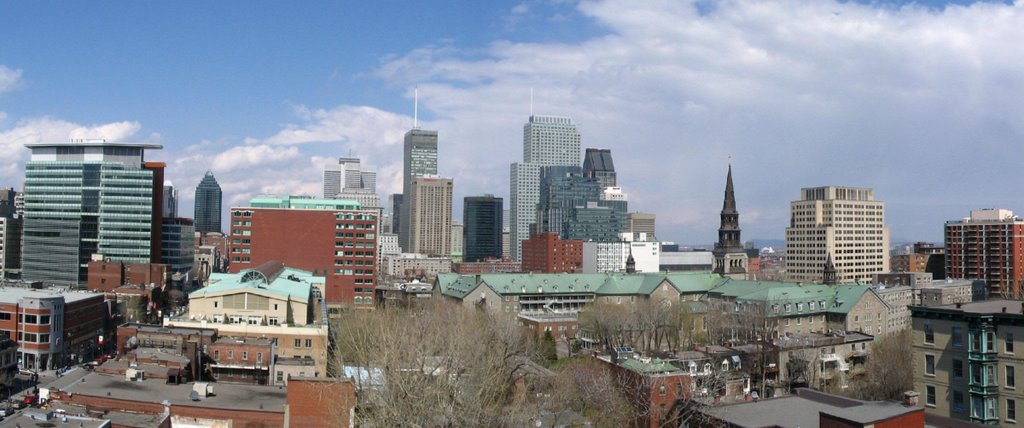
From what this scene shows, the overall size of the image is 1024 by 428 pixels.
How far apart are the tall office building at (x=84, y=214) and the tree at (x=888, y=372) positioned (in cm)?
12684

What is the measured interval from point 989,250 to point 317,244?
495 ft

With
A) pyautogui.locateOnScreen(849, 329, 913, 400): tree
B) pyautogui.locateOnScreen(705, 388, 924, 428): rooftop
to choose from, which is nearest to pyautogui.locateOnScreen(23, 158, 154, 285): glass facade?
pyautogui.locateOnScreen(849, 329, 913, 400): tree

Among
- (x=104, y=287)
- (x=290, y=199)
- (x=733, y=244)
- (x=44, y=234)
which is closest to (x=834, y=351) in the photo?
(x=733, y=244)

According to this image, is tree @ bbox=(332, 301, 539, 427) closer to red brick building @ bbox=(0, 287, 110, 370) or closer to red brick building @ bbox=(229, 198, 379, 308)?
red brick building @ bbox=(0, 287, 110, 370)

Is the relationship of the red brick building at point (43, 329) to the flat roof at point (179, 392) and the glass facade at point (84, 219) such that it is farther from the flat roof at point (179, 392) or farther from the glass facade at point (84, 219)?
the glass facade at point (84, 219)

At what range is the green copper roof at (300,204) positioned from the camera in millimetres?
147625

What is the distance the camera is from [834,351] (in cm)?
8456

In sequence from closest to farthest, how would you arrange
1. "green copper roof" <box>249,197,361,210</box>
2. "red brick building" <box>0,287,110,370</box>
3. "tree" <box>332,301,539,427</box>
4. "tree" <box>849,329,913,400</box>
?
"tree" <box>332,301,539,427</box> → "tree" <box>849,329,913,400</box> → "red brick building" <box>0,287,110,370</box> → "green copper roof" <box>249,197,361,210</box>

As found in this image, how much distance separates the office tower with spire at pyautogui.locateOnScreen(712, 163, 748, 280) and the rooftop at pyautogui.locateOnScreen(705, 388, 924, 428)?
377 feet

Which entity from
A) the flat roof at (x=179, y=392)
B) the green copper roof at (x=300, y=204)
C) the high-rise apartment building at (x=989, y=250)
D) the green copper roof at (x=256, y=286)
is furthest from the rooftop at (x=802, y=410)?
the high-rise apartment building at (x=989, y=250)

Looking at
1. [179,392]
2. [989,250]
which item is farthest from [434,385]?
[989,250]

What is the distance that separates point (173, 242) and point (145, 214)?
14541 mm

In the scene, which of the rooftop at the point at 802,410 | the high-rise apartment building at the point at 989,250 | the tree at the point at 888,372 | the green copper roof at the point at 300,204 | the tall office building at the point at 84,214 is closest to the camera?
the rooftop at the point at 802,410

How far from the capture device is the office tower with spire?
529 ft
